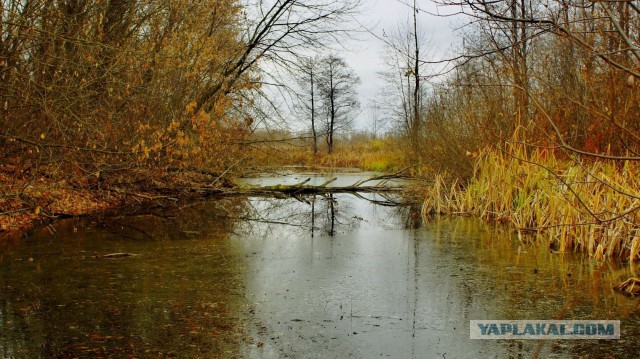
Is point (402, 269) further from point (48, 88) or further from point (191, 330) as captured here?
point (48, 88)

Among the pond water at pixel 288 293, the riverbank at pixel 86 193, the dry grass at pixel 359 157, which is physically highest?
the dry grass at pixel 359 157

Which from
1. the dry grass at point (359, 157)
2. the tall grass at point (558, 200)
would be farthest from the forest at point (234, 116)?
the dry grass at point (359, 157)

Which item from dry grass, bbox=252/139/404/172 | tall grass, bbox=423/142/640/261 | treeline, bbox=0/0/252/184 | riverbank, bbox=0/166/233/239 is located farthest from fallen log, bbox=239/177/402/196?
dry grass, bbox=252/139/404/172

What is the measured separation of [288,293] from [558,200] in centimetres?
358

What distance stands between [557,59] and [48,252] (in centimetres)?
682

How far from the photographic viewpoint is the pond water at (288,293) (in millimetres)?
2873

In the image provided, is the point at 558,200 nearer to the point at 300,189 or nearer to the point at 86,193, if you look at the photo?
the point at 300,189

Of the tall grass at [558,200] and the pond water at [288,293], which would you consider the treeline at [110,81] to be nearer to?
the pond water at [288,293]

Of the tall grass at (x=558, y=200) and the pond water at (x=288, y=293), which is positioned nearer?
the pond water at (x=288, y=293)

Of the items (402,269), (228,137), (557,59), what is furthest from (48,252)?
(557,59)

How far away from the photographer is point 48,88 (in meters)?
5.67

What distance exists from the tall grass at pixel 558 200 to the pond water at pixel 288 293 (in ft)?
1.14

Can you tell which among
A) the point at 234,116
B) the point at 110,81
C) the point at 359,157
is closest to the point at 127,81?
the point at 110,81

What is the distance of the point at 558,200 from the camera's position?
6047mm
